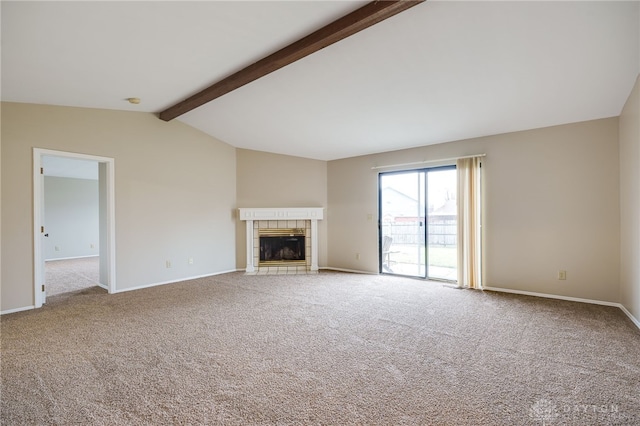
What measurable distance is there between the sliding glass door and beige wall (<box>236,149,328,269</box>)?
1333mm

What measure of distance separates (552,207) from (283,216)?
438 centimetres

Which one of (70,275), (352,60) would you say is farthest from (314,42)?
(70,275)

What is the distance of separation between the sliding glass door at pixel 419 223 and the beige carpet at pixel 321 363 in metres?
A: 1.38

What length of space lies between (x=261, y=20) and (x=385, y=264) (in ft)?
15.2

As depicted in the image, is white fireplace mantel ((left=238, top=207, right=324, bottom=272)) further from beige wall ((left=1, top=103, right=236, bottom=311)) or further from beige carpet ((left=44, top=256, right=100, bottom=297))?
beige carpet ((left=44, top=256, right=100, bottom=297))

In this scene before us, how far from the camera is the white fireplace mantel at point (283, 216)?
588 cm

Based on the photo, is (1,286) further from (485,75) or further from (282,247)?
(485,75)

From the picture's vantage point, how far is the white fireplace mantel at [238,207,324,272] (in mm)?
5875

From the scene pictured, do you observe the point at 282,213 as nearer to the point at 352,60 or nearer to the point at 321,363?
the point at 352,60

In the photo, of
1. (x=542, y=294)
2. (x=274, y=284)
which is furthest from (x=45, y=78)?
(x=542, y=294)

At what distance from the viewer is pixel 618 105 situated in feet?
11.0

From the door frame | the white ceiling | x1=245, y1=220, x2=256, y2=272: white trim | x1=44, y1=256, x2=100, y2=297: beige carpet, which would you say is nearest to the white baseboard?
the white ceiling

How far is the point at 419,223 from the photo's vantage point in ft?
17.2

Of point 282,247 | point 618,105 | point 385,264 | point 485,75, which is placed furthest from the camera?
point 282,247
